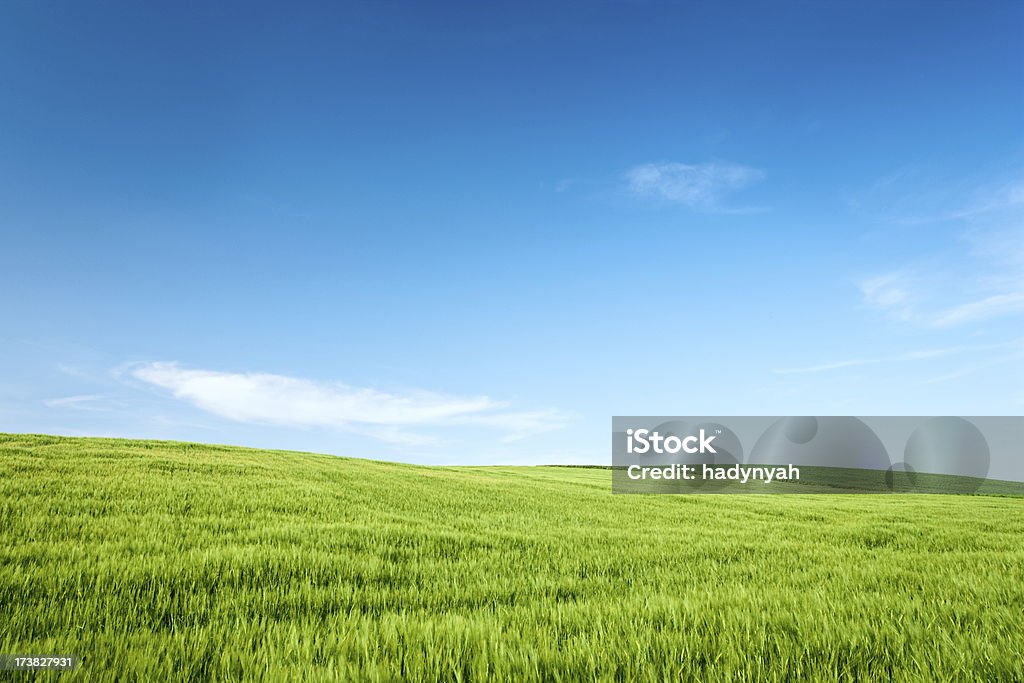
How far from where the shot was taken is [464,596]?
189 inches

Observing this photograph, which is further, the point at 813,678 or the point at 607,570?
the point at 607,570

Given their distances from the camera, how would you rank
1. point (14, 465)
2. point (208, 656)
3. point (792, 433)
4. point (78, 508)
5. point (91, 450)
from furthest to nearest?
point (792, 433)
point (91, 450)
point (14, 465)
point (78, 508)
point (208, 656)

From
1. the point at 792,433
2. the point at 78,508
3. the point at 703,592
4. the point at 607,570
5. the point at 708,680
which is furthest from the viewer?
the point at 792,433

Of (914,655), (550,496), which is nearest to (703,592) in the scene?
(914,655)

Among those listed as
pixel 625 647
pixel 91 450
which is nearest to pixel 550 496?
pixel 625 647

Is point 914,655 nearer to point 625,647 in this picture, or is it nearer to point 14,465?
point 625,647

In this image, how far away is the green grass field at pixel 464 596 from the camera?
10.5 ft

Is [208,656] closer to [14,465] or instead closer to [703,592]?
[703,592]

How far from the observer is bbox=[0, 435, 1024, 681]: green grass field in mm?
3203

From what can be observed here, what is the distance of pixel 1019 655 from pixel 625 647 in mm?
2640

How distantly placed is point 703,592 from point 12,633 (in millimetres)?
5620

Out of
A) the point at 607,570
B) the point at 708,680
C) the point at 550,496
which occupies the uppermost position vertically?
the point at 708,680

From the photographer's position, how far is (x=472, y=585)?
5.15m

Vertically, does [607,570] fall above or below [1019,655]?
below
